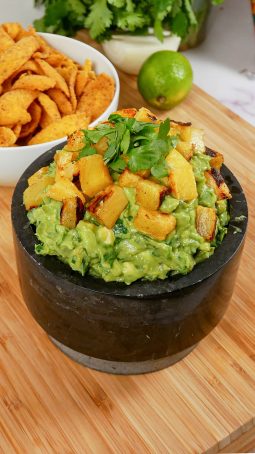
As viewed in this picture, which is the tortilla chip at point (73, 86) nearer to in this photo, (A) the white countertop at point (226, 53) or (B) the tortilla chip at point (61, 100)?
(B) the tortilla chip at point (61, 100)

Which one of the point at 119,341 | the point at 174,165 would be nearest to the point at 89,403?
the point at 119,341

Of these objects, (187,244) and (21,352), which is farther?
(21,352)

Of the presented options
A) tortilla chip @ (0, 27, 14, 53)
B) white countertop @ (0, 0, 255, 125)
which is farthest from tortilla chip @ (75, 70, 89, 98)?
white countertop @ (0, 0, 255, 125)

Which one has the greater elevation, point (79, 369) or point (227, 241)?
point (227, 241)

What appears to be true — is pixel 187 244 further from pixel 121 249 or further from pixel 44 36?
pixel 44 36

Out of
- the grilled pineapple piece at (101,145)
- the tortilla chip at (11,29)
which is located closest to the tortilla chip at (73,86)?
the tortilla chip at (11,29)

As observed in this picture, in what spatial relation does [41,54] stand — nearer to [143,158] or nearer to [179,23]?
[179,23]

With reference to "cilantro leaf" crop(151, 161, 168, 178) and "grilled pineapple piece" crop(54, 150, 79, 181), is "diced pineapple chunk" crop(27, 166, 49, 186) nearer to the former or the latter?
"grilled pineapple piece" crop(54, 150, 79, 181)

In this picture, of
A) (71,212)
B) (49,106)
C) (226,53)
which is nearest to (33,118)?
(49,106)
